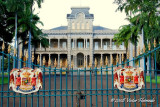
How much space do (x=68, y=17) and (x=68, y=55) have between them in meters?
8.87

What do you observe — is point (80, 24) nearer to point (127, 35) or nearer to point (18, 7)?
point (127, 35)

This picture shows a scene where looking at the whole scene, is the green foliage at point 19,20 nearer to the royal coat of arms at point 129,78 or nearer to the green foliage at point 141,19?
the green foliage at point 141,19

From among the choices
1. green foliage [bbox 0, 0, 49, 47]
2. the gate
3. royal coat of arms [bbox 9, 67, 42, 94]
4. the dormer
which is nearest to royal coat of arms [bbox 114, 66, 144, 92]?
the gate

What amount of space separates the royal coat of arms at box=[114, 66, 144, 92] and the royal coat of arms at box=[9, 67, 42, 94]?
2353mm

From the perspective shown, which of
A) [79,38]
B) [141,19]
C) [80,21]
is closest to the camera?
[141,19]

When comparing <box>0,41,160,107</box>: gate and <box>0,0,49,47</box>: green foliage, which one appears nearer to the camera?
<box>0,41,160,107</box>: gate

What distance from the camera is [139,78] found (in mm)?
4887

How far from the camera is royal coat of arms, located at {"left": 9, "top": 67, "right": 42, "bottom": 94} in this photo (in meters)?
4.80

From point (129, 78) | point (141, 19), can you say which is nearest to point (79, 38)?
point (141, 19)

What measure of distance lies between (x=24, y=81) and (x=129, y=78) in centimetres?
311

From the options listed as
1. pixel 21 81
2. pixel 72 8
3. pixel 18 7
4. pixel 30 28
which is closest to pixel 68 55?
pixel 72 8

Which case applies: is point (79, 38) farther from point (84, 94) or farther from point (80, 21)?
point (84, 94)

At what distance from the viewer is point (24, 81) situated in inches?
189

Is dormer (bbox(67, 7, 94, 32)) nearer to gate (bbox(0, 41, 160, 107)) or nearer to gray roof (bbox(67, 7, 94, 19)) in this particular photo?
gray roof (bbox(67, 7, 94, 19))
